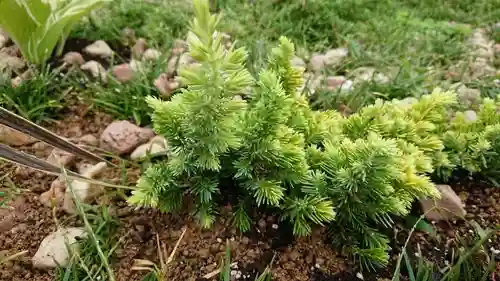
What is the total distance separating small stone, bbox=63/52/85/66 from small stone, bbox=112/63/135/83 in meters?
0.16

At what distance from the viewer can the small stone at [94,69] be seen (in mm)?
2270

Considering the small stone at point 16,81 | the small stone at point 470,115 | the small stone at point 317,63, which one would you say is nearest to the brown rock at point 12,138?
the small stone at point 16,81

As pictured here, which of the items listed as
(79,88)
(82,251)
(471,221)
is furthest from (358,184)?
(79,88)

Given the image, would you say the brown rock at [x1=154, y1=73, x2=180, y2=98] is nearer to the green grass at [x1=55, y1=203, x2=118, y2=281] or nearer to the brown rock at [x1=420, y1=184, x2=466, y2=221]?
the green grass at [x1=55, y1=203, x2=118, y2=281]

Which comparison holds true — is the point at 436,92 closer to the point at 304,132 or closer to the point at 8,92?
the point at 304,132

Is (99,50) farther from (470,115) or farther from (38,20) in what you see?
(470,115)

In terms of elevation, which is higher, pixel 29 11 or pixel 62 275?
pixel 29 11

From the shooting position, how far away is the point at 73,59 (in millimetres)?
2326

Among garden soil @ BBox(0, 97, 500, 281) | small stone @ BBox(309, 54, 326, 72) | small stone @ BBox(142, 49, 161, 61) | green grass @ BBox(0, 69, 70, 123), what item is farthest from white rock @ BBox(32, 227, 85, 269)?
small stone @ BBox(309, 54, 326, 72)

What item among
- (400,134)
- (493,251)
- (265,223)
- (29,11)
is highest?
(29,11)

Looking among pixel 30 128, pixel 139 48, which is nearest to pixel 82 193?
pixel 30 128

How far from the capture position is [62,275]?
149cm

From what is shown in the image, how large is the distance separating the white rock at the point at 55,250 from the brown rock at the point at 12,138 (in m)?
0.48

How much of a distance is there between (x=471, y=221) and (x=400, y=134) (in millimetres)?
354
